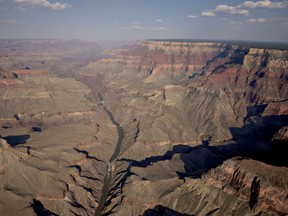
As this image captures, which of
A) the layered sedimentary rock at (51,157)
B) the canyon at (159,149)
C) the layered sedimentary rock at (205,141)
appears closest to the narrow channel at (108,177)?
the canyon at (159,149)

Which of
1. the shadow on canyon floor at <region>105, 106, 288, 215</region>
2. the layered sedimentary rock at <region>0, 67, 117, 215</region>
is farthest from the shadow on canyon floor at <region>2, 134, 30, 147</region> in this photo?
the shadow on canyon floor at <region>105, 106, 288, 215</region>

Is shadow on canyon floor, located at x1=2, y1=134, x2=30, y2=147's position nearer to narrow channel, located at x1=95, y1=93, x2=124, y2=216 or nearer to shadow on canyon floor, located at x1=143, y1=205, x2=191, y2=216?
→ narrow channel, located at x1=95, y1=93, x2=124, y2=216

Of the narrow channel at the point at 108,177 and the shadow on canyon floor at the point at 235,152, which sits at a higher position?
the shadow on canyon floor at the point at 235,152

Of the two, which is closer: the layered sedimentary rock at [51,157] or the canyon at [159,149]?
the canyon at [159,149]

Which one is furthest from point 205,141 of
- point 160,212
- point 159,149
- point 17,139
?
point 17,139

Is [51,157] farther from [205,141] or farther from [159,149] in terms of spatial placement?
[205,141]

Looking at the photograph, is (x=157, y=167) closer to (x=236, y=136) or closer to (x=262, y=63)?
(x=236, y=136)

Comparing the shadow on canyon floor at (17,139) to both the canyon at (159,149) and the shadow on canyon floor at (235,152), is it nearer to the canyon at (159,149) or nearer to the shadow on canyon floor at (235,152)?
the canyon at (159,149)

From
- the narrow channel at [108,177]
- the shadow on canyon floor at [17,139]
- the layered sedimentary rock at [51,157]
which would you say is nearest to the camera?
the layered sedimentary rock at [51,157]

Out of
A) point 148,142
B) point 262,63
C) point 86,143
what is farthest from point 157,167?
point 262,63
